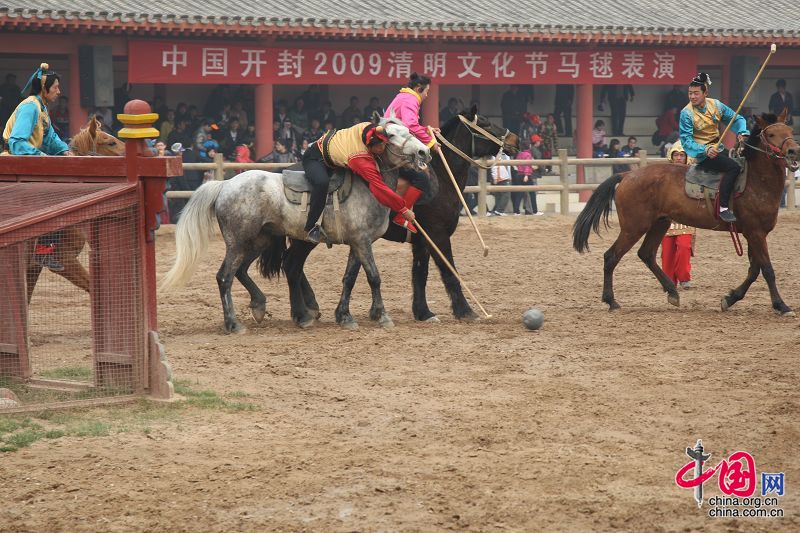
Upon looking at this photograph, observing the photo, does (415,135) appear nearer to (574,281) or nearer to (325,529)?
(574,281)

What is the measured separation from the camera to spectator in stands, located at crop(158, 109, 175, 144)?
781 inches

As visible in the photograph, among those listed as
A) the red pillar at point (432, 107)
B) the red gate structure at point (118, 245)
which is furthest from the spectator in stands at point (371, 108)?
the red gate structure at point (118, 245)

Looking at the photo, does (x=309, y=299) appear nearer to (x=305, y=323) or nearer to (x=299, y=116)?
(x=305, y=323)

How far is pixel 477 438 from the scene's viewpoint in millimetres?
6695

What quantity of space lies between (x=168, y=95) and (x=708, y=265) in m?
11.3

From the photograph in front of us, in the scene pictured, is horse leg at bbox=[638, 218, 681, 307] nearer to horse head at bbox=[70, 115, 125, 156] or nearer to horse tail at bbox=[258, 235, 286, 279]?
horse tail at bbox=[258, 235, 286, 279]

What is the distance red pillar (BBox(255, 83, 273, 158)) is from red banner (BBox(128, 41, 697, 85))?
0.75 ft

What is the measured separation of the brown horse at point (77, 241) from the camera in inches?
344

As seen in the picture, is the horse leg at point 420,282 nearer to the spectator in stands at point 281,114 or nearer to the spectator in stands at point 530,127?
the spectator in stands at point 281,114

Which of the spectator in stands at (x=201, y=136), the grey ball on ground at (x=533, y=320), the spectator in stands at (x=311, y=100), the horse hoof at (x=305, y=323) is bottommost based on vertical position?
the horse hoof at (x=305, y=323)

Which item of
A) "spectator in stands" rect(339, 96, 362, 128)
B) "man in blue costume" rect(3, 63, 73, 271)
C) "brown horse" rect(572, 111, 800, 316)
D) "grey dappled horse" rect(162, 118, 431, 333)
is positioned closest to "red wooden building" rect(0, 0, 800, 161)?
"spectator in stands" rect(339, 96, 362, 128)

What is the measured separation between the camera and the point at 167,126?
20.0 meters

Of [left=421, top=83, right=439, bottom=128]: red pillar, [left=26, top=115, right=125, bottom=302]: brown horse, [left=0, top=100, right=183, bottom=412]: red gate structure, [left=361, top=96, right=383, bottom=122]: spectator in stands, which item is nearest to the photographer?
[left=0, top=100, right=183, bottom=412]: red gate structure

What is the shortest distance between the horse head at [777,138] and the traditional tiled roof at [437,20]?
10.4 meters
